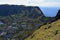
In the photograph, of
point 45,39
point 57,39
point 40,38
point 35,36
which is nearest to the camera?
point 57,39

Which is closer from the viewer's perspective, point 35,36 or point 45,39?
point 45,39

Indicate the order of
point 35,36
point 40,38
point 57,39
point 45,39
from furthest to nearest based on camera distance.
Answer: point 35,36 → point 40,38 → point 45,39 → point 57,39

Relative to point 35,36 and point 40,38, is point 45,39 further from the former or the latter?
point 35,36

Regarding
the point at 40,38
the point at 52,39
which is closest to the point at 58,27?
the point at 40,38

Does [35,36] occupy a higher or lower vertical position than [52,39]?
lower

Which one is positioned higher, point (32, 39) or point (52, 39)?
point (52, 39)

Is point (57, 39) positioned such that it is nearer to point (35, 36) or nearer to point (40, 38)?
point (40, 38)

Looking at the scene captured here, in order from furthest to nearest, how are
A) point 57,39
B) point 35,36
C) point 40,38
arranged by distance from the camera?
point 35,36
point 40,38
point 57,39

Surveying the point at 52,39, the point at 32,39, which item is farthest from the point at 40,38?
the point at 52,39

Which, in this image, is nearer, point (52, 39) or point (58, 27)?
point (52, 39)
